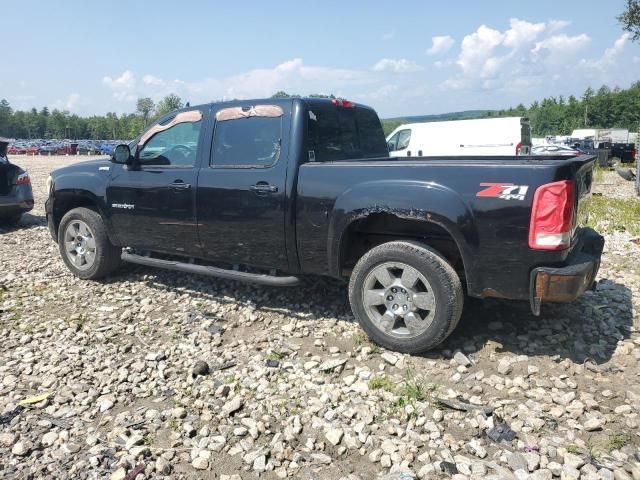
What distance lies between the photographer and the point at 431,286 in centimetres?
386

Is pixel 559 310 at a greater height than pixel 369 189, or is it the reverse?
pixel 369 189

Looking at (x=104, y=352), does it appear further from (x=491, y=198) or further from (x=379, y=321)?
(x=491, y=198)

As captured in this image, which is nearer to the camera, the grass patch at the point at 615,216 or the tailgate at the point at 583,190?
the tailgate at the point at 583,190

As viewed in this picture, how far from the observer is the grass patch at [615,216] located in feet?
27.7

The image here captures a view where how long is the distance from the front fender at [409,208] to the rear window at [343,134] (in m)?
0.72

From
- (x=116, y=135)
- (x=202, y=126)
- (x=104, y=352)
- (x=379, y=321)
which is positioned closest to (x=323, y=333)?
(x=379, y=321)

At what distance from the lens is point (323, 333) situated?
4.61 meters

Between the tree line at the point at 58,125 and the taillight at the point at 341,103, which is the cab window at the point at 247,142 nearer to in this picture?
the taillight at the point at 341,103

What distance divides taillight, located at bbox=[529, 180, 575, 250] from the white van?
40.4 ft

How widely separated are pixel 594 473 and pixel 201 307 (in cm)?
376

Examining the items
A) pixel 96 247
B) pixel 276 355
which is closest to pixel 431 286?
pixel 276 355

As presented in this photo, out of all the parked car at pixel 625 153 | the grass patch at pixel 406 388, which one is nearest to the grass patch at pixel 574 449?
the grass patch at pixel 406 388

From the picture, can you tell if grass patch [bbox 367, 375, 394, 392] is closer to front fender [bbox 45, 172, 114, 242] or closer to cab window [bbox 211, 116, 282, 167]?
cab window [bbox 211, 116, 282, 167]

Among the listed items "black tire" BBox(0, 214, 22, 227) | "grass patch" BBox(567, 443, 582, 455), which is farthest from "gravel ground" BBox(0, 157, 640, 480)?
"black tire" BBox(0, 214, 22, 227)
